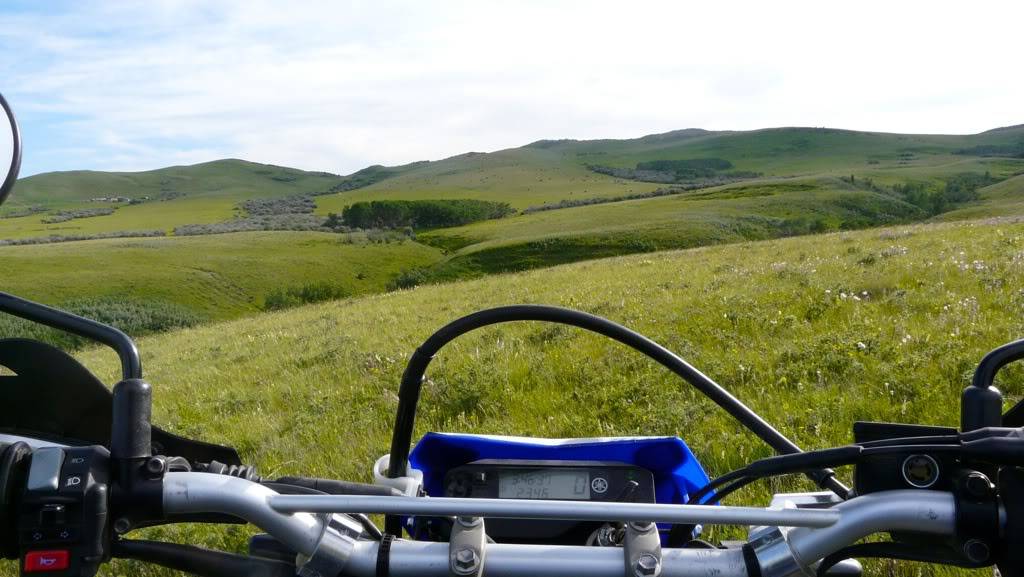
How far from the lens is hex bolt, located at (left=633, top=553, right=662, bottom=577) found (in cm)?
147

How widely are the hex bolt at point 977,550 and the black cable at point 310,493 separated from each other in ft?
4.28

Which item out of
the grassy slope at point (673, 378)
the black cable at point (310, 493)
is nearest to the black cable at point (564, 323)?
the black cable at point (310, 493)

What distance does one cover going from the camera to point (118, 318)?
60.4 metres

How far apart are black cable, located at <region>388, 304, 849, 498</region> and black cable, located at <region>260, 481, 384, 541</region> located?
312 millimetres

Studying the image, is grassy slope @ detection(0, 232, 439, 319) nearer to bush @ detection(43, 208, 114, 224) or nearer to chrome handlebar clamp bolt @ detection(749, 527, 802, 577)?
bush @ detection(43, 208, 114, 224)

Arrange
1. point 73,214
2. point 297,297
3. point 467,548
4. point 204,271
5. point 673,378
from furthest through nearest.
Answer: point 73,214 < point 204,271 < point 297,297 < point 673,378 < point 467,548

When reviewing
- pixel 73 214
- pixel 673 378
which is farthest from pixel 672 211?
pixel 73 214

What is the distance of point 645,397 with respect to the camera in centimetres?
682

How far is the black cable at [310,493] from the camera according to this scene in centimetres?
180

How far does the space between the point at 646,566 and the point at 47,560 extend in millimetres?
1252

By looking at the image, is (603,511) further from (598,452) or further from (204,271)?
(204,271)

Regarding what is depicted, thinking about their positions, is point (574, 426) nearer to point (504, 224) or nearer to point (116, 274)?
point (116, 274)

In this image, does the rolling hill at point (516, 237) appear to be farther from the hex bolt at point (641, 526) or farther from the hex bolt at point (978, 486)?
the hex bolt at point (978, 486)

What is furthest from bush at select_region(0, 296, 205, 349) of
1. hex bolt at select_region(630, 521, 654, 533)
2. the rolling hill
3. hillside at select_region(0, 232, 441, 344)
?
hex bolt at select_region(630, 521, 654, 533)
